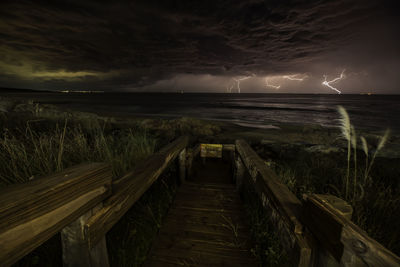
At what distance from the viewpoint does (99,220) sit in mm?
1180

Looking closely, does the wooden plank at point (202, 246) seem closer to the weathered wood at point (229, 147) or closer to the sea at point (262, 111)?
the weathered wood at point (229, 147)

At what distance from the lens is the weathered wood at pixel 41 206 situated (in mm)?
688

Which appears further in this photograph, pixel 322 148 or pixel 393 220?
pixel 322 148

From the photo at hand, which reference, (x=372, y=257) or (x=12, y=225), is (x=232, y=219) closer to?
(x=372, y=257)

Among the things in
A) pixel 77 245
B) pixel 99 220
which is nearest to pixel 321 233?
pixel 99 220

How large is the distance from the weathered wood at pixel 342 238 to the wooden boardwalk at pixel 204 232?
1289mm

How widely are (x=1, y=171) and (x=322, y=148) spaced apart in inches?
381

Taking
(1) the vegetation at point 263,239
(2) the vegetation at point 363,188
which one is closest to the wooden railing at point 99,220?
(1) the vegetation at point 263,239

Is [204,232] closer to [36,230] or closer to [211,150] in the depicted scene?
[36,230]

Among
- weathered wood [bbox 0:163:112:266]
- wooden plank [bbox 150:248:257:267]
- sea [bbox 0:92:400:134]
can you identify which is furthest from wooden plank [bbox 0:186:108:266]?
sea [bbox 0:92:400:134]

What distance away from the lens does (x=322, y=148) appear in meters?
7.51

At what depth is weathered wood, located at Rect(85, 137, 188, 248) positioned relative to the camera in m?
1.15

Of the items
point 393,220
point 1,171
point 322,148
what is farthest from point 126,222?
point 322,148

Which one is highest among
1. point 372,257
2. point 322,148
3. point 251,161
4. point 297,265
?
point 372,257
